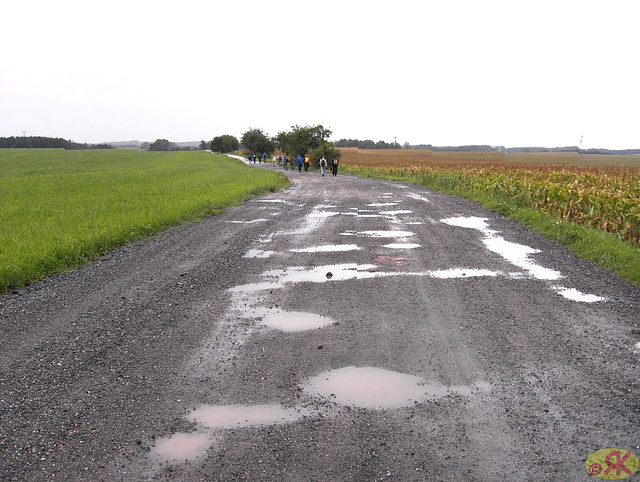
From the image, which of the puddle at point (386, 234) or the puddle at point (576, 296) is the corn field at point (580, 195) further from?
the puddle at point (576, 296)

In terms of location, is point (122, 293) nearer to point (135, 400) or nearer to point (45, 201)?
point (135, 400)

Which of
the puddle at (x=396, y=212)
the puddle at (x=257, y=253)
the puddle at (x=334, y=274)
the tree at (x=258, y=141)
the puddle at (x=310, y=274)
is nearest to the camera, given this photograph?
the puddle at (x=310, y=274)

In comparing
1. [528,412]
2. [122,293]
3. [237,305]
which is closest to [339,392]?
[528,412]

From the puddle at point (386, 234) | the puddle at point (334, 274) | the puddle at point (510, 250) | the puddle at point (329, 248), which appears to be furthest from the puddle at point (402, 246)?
the puddle at point (334, 274)

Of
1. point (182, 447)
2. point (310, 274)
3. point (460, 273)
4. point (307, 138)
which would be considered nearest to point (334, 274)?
point (310, 274)

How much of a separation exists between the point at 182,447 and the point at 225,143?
531 ft

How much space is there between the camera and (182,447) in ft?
11.7

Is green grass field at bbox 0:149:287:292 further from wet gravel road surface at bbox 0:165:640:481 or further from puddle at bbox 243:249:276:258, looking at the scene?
puddle at bbox 243:249:276:258

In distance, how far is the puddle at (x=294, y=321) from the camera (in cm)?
585

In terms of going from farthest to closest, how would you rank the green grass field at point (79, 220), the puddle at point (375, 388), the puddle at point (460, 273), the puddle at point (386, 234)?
the puddle at point (386, 234)
the green grass field at point (79, 220)
the puddle at point (460, 273)
the puddle at point (375, 388)

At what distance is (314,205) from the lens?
18109 millimetres

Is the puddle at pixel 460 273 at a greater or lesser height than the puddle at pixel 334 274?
greater

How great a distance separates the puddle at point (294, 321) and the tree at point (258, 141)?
8783cm

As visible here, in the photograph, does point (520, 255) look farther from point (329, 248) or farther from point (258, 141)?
point (258, 141)
